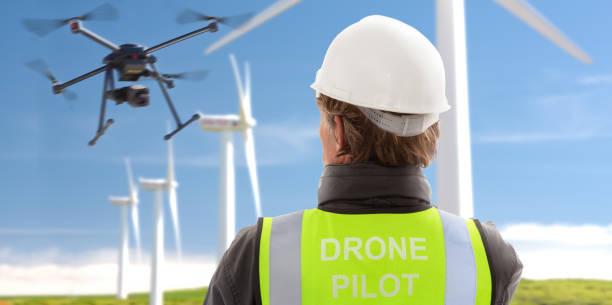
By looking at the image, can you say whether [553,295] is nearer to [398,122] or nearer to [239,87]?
[239,87]

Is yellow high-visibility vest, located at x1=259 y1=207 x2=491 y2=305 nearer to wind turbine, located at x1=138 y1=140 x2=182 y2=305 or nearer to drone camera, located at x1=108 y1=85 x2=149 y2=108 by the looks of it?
drone camera, located at x1=108 y1=85 x2=149 y2=108

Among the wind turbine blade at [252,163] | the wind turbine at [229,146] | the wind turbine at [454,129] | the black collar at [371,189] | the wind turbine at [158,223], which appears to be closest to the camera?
the black collar at [371,189]

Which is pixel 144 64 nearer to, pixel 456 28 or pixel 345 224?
pixel 456 28

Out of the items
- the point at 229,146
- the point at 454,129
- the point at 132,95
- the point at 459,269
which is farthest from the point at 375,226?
the point at 229,146

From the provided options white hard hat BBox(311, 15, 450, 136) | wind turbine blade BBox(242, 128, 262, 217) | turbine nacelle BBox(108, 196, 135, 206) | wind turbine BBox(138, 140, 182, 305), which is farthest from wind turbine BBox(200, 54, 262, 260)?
turbine nacelle BBox(108, 196, 135, 206)

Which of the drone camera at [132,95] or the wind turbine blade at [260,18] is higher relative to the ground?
the wind turbine blade at [260,18]

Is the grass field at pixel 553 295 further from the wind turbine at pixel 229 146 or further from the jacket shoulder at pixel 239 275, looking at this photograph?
the jacket shoulder at pixel 239 275

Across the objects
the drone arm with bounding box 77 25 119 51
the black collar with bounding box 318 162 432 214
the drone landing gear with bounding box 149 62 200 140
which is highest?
the drone arm with bounding box 77 25 119 51

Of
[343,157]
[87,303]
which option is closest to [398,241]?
[343,157]

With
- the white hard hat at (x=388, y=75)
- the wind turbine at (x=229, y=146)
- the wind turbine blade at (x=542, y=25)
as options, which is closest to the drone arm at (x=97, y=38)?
the wind turbine at (x=229, y=146)
